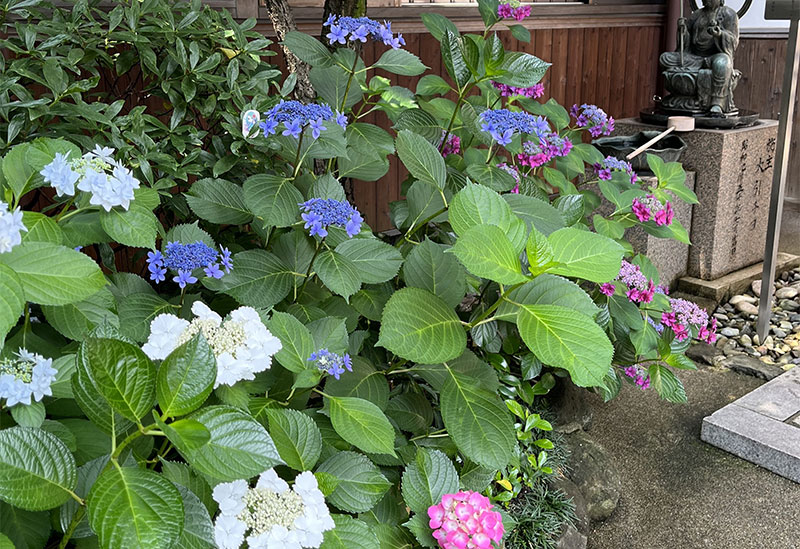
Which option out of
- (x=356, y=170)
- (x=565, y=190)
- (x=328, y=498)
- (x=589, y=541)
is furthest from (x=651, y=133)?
(x=328, y=498)

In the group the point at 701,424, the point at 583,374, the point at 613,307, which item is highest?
the point at 583,374

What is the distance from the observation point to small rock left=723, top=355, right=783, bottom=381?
355cm

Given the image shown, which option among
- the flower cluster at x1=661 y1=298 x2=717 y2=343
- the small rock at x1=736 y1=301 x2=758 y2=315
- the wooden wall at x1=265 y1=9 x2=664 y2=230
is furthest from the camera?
the wooden wall at x1=265 y1=9 x2=664 y2=230

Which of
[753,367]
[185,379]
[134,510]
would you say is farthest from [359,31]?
[753,367]

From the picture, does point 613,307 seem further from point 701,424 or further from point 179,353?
point 179,353

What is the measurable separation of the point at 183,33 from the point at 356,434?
46.9 inches

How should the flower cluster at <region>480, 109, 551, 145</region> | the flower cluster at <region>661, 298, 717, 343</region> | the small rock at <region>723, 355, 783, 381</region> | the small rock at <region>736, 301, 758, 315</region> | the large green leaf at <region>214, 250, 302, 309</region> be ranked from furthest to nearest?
the small rock at <region>736, 301, 758, 315</region>, the small rock at <region>723, 355, 783, 381</region>, the flower cluster at <region>661, 298, 717, 343</region>, the flower cluster at <region>480, 109, 551, 145</region>, the large green leaf at <region>214, 250, 302, 309</region>

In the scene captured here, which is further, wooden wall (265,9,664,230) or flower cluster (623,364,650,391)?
wooden wall (265,9,664,230)

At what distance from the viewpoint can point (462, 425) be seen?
1219 millimetres

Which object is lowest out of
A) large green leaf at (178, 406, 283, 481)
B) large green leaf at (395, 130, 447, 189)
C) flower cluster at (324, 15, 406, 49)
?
large green leaf at (178, 406, 283, 481)

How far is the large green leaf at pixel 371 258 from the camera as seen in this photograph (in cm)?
137

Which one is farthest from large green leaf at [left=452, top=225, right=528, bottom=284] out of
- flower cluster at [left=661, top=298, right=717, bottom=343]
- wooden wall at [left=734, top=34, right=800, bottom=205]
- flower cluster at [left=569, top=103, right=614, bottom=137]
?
wooden wall at [left=734, top=34, right=800, bottom=205]

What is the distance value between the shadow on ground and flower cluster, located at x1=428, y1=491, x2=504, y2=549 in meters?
1.34

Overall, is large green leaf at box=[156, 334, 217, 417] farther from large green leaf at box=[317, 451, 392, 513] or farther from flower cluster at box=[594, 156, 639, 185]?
flower cluster at box=[594, 156, 639, 185]
